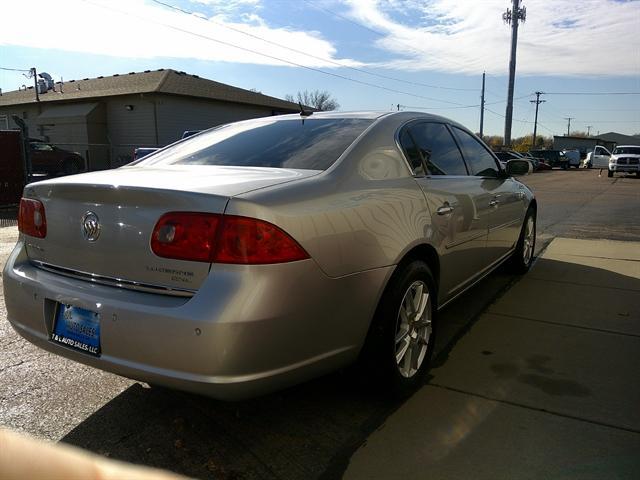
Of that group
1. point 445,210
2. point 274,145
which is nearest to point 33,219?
point 274,145

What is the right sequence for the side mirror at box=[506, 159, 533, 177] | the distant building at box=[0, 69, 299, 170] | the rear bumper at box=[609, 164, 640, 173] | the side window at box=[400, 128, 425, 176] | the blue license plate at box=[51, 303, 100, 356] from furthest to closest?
the rear bumper at box=[609, 164, 640, 173]
the distant building at box=[0, 69, 299, 170]
the side mirror at box=[506, 159, 533, 177]
the side window at box=[400, 128, 425, 176]
the blue license plate at box=[51, 303, 100, 356]

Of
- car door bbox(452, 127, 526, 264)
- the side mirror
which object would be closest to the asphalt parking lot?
car door bbox(452, 127, 526, 264)

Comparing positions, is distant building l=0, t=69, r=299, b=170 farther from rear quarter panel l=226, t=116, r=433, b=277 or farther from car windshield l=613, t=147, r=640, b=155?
rear quarter panel l=226, t=116, r=433, b=277

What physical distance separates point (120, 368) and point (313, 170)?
51.4 inches

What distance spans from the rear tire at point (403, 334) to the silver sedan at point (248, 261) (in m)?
0.01

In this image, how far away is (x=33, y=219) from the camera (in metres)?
2.76

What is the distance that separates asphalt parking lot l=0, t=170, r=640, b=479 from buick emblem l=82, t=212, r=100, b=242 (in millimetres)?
1010

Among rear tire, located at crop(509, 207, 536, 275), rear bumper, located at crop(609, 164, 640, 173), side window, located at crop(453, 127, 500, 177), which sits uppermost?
side window, located at crop(453, 127, 500, 177)

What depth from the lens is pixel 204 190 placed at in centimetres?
225

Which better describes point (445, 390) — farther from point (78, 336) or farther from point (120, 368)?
point (78, 336)

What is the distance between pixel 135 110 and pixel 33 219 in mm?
25689

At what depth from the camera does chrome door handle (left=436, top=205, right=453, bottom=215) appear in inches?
130

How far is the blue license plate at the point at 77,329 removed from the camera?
2.35m

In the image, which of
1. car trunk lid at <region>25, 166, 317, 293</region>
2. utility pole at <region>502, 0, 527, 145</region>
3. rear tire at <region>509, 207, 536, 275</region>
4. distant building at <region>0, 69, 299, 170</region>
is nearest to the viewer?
car trunk lid at <region>25, 166, 317, 293</region>
